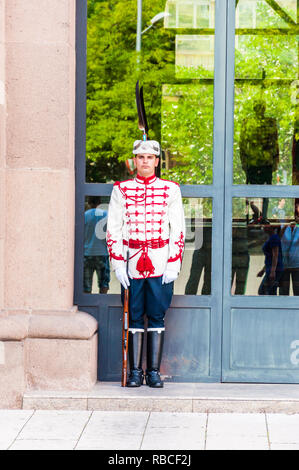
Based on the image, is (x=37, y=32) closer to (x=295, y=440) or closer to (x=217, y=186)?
(x=217, y=186)

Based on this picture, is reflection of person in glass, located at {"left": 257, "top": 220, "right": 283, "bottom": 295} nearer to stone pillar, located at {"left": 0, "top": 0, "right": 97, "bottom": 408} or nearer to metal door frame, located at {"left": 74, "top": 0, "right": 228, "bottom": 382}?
metal door frame, located at {"left": 74, "top": 0, "right": 228, "bottom": 382}

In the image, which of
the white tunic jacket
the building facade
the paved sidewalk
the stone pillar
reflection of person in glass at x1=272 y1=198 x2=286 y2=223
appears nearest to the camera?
the paved sidewalk

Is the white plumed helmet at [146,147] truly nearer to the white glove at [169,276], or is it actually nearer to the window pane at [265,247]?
the window pane at [265,247]

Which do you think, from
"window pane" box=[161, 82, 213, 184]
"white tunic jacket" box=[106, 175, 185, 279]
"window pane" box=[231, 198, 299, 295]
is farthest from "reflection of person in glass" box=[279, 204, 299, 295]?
"white tunic jacket" box=[106, 175, 185, 279]

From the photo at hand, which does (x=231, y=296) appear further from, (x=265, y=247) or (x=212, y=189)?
(x=212, y=189)

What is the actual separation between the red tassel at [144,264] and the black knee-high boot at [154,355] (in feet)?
1.60

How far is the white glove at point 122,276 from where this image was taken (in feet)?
22.5

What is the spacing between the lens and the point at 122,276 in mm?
6844

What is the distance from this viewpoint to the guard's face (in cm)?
693

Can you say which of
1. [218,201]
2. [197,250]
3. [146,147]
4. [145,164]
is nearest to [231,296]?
[197,250]

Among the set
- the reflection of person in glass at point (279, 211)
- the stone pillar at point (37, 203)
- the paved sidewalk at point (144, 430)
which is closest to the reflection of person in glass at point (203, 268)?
the reflection of person in glass at point (279, 211)

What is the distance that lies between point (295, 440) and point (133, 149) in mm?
2539
